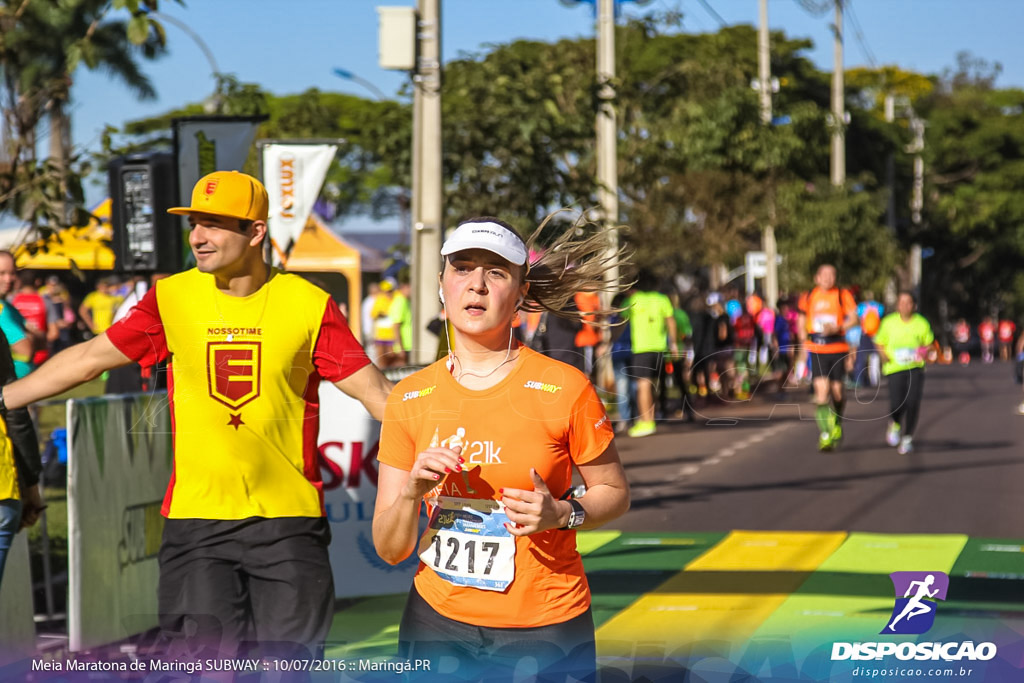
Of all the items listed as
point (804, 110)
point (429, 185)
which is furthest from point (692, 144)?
point (429, 185)

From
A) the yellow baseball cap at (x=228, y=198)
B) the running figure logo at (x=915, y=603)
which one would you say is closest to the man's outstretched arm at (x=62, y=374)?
the yellow baseball cap at (x=228, y=198)

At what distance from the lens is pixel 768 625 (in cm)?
680

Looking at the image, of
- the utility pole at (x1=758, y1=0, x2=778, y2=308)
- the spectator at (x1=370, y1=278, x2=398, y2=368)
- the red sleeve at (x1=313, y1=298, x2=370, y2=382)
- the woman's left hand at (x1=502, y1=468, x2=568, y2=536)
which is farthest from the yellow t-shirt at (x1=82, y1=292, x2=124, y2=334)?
the utility pole at (x1=758, y1=0, x2=778, y2=308)

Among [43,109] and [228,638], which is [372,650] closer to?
[228,638]

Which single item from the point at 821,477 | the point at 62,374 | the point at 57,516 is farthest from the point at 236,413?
the point at 821,477

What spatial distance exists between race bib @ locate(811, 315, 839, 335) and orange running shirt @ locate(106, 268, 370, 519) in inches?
421

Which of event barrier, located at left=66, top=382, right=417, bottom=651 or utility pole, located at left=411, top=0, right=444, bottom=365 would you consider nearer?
event barrier, located at left=66, top=382, right=417, bottom=651

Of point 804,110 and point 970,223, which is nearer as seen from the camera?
point 804,110

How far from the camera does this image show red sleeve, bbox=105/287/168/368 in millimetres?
4328

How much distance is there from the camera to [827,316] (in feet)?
47.9

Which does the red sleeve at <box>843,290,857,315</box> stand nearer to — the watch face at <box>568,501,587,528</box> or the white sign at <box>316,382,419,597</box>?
the white sign at <box>316,382,419,597</box>

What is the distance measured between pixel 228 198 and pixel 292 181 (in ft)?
14.2

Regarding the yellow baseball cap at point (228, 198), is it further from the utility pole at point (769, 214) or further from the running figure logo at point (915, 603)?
the utility pole at point (769, 214)

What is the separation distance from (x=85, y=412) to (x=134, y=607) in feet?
3.19
